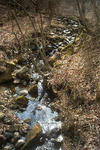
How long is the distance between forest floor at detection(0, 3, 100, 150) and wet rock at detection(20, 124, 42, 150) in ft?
1.45

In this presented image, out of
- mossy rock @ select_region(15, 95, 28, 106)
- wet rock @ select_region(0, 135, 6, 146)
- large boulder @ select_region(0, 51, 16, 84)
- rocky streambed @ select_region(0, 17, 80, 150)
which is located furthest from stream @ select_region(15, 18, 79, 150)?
wet rock @ select_region(0, 135, 6, 146)

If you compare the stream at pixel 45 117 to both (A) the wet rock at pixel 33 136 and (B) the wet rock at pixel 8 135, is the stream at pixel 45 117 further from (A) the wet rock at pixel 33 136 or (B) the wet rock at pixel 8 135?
(B) the wet rock at pixel 8 135

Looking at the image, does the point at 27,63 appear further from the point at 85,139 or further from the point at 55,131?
the point at 85,139

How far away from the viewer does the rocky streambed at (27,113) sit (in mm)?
3533

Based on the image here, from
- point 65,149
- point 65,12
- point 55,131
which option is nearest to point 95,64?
point 55,131

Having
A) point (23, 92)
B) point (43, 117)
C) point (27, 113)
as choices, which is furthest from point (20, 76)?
point (43, 117)

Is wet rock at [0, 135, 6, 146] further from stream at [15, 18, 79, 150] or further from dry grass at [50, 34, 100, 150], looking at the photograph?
dry grass at [50, 34, 100, 150]

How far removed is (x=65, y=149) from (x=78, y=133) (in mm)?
332

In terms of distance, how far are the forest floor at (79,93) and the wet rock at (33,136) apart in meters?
0.44

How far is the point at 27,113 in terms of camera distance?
4289mm

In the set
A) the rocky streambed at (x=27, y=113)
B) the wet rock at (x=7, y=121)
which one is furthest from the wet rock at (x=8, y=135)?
the wet rock at (x=7, y=121)

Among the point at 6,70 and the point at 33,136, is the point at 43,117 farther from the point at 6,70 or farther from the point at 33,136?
the point at 6,70

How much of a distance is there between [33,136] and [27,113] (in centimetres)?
80

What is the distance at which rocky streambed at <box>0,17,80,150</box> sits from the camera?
3.53 metres
